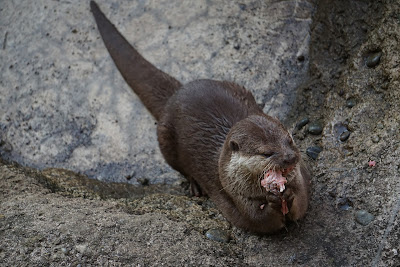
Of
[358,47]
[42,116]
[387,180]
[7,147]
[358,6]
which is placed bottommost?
[7,147]

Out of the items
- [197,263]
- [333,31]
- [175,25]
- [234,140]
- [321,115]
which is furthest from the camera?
[175,25]

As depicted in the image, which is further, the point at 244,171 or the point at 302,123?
the point at 302,123

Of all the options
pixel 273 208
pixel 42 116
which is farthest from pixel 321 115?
pixel 42 116

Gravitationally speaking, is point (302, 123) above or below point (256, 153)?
above

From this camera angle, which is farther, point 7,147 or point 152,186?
point 7,147

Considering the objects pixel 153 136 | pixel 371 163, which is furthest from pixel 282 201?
pixel 153 136

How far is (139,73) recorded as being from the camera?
3570 millimetres

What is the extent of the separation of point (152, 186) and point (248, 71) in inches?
42.2

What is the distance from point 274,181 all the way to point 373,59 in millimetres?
1149

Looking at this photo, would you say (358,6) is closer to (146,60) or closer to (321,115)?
(321,115)

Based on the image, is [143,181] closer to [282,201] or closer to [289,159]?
[282,201]

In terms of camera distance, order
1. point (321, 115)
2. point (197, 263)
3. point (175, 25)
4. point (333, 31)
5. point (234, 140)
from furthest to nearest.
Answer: point (175, 25), point (333, 31), point (321, 115), point (234, 140), point (197, 263)

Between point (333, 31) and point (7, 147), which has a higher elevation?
point (333, 31)

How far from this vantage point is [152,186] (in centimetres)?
336
